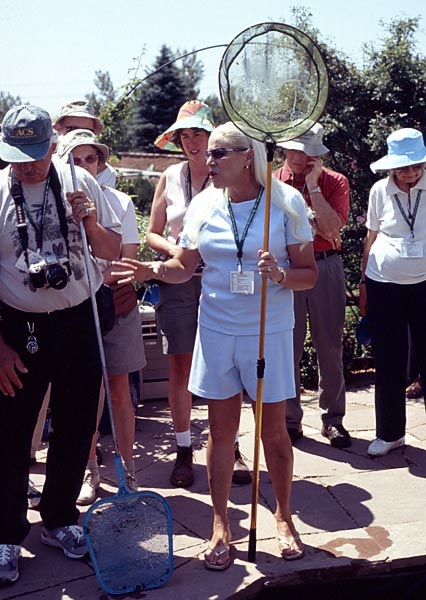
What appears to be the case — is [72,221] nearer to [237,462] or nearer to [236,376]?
[236,376]

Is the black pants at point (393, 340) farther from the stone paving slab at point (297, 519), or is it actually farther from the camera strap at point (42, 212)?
the camera strap at point (42, 212)

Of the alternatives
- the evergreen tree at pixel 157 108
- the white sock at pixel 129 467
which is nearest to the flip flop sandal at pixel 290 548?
the white sock at pixel 129 467

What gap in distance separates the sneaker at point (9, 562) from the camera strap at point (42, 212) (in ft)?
4.20

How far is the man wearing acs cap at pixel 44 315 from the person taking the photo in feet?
11.5

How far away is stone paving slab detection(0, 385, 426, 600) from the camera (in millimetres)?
3615

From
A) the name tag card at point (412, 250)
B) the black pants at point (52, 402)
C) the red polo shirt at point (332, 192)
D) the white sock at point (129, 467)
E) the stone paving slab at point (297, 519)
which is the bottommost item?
the stone paving slab at point (297, 519)

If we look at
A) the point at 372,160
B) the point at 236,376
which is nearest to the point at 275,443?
the point at 236,376

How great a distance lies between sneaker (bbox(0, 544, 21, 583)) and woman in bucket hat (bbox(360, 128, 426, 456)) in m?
2.44

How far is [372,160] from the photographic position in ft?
24.9

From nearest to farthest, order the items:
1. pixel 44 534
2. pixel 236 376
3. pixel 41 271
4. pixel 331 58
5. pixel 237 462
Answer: pixel 41 271 < pixel 236 376 < pixel 44 534 < pixel 237 462 < pixel 331 58

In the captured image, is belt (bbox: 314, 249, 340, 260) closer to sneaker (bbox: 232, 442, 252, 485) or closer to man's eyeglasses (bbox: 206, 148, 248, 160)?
sneaker (bbox: 232, 442, 252, 485)

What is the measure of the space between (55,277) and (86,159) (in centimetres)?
117

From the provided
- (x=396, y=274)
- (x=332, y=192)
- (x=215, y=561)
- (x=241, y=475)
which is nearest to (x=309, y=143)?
(x=332, y=192)

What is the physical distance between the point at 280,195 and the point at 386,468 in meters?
2.16
